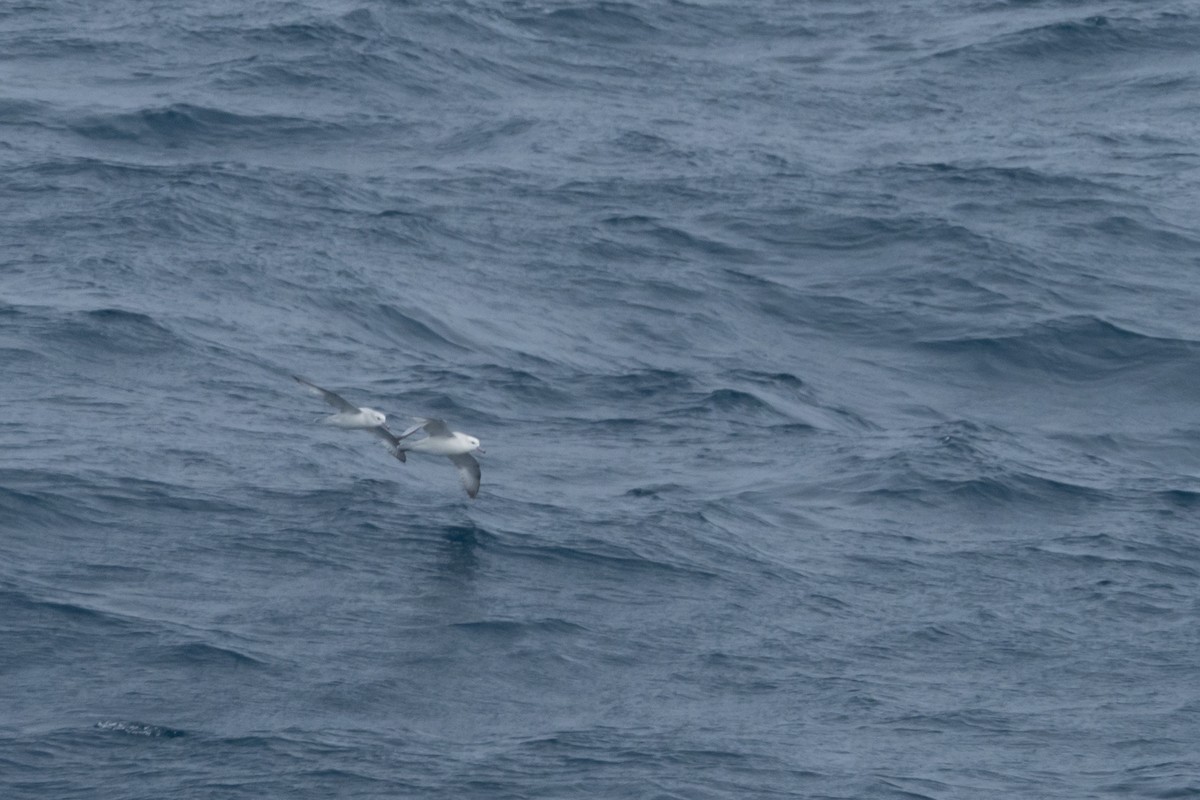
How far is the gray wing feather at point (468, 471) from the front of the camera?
85.8ft

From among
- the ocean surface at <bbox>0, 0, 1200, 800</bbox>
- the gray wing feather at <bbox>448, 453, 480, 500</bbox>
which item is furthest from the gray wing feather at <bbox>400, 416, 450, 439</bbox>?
the ocean surface at <bbox>0, 0, 1200, 800</bbox>

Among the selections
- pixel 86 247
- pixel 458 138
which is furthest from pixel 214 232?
pixel 458 138

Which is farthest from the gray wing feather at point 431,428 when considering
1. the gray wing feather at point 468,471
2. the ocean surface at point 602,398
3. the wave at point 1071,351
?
the wave at point 1071,351

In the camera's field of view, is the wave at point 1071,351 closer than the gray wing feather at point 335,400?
No

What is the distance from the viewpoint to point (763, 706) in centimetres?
2272

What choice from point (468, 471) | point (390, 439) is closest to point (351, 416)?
point (390, 439)

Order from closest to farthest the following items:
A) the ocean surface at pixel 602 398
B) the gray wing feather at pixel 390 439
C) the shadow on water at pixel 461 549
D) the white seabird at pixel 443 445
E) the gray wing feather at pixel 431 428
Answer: the ocean surface at pixel 602 398
the shadow on water at pixel 461 549
the gray wing feather at pixel 431 428
the white seabird at pixel 443 445
the gray wing feather at pixel 390 439

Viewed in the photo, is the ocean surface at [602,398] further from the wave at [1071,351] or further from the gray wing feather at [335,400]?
the gray wing feather at [335,400]

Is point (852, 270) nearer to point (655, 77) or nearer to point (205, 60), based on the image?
point (655, 77)

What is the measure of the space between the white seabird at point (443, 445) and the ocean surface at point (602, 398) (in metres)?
0.47

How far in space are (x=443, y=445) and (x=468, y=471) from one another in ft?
1.76

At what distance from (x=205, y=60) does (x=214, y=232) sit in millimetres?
8492

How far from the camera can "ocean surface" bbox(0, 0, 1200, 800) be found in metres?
22.1

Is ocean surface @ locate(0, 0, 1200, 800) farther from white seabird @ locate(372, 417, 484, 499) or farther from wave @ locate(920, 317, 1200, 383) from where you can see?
white seabird @ locate(372, 417, 484, 499)
